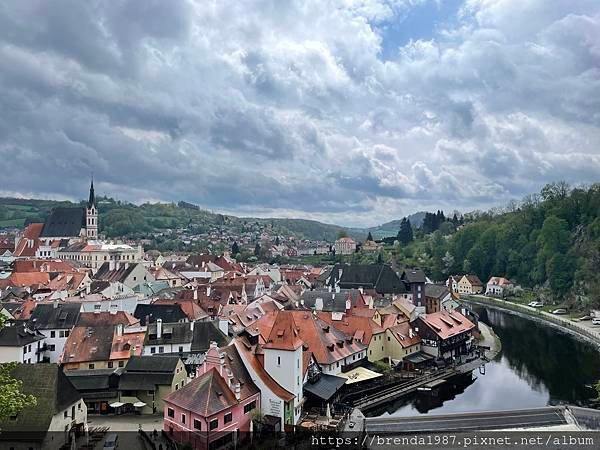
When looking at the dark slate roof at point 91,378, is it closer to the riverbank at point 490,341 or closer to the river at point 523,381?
the river at point 523,381

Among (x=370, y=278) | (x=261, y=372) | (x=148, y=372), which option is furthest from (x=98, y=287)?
(x=370, y=278)

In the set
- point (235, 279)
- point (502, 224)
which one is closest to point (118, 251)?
point (235, 279)

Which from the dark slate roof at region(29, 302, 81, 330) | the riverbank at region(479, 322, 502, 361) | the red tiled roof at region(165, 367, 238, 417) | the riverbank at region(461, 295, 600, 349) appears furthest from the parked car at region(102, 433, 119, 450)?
the riverbank at region(461, 295, 600, 349)

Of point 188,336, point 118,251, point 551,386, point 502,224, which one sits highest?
point 502,224

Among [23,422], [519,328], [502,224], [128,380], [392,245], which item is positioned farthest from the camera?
[392,245]

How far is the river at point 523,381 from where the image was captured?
35469 mm

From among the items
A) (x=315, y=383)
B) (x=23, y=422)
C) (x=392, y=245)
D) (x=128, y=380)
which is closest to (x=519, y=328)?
(x=315, y=383)

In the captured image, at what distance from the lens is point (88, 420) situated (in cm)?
2825

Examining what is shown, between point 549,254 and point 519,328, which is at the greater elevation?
point 549,254

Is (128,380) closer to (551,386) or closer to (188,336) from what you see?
(188,336)

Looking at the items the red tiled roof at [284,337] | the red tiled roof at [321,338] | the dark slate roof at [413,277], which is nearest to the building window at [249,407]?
the red tiled roof at [284,337]

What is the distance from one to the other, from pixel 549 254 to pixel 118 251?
74.9m

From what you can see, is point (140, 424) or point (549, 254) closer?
point (140, 424)

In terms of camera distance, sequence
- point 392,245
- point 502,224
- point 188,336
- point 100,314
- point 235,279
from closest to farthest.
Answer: point 188,336
point 100,314
point 235,279
point 502,224
point 392,245
